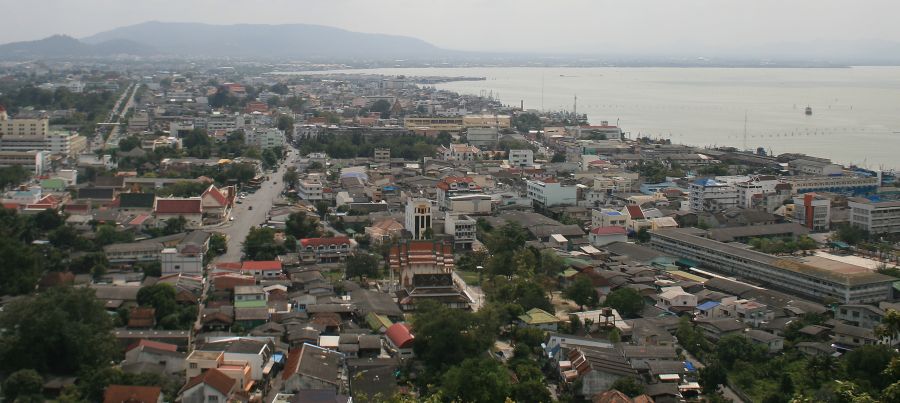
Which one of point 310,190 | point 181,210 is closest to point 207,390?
point 181,210

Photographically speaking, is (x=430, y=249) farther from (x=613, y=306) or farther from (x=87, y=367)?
(x=87, y=367)

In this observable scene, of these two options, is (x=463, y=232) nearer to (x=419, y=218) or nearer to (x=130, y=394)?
(x=419, y=218)

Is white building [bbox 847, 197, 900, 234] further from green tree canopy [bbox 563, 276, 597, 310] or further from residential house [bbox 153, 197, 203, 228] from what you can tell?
residential house [bbox 153, 197, 203, 228]

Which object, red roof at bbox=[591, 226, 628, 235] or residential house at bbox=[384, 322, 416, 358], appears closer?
residential house at bbox=[384, 322, 416, 358]

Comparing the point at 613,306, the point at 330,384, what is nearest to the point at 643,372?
the point at 613,306

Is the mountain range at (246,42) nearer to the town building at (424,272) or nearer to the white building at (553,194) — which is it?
the white building at (553,194)

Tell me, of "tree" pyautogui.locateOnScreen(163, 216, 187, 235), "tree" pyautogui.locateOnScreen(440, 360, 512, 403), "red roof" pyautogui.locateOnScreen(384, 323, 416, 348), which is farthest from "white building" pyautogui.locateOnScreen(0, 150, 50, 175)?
"tree" pyautogui.locateOnScreen(440, 360, 512, 403)
